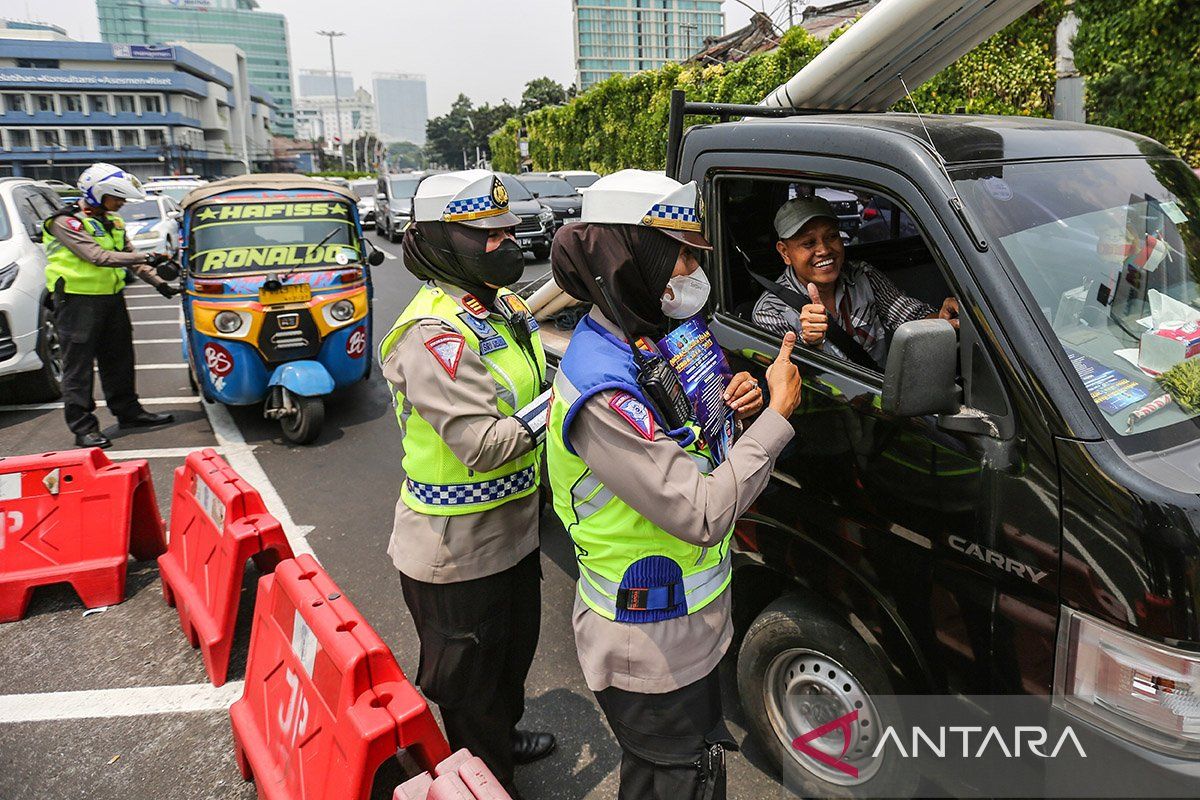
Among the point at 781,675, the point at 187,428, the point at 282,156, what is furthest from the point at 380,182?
the point at 282,156

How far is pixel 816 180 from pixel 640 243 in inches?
36.0

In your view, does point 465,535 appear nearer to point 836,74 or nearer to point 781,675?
point 781,675

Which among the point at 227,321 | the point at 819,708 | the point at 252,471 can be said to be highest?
the point at 227,321

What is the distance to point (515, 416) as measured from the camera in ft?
7.30

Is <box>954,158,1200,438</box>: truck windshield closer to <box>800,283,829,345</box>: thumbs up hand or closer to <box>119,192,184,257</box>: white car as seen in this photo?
<box>800,283,829,345</box>: thumbs up hand

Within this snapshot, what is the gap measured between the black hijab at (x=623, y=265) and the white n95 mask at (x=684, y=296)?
52 millimetres

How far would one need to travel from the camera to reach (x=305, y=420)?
6145 millimetres

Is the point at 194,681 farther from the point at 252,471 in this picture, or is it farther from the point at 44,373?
the point at 44,373

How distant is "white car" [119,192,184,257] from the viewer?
1650 cm

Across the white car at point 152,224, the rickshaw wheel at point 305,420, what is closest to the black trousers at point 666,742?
the rickshaw wheel at point 305,420

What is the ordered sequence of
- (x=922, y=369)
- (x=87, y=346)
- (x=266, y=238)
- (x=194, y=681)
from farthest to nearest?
(x=266, y=238) → (x=87, y=346) → (x=194, y=681) → (x=922, y=369)

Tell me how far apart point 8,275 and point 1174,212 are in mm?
8292

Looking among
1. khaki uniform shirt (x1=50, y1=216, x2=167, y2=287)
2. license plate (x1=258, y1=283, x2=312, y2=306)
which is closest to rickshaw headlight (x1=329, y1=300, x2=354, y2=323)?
license plate (x1=258, y1=283, x2=312, y2=306)

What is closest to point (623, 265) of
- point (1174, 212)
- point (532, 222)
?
point (1174, 212)
